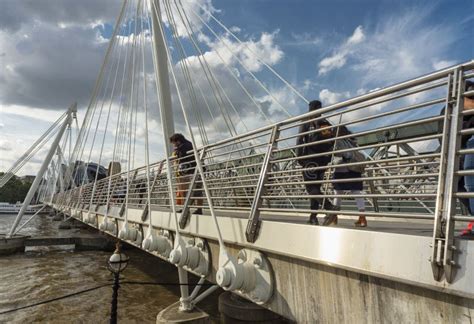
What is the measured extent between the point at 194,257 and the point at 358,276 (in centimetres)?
301

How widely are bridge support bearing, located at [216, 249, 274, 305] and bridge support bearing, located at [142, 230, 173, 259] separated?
2.78 m

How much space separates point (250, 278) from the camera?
391cm

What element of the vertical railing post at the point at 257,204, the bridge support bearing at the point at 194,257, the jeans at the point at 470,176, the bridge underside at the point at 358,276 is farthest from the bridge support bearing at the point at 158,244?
the jeans at the point at 470,176

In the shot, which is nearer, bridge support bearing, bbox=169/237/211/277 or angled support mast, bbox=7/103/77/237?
bridge support bearing, bbox=169/237/211/277

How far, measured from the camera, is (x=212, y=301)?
10281 millimetres

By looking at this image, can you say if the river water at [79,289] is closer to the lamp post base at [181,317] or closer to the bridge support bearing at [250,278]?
the lamp post base at [181,317]

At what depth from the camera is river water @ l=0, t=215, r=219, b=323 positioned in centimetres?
954

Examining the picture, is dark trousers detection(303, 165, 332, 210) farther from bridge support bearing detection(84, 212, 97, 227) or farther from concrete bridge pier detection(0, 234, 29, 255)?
concrete bridge pier detection(0, 234, 29, 255)

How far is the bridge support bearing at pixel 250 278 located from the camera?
12.4ft

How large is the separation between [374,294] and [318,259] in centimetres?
53

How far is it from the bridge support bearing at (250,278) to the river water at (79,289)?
5.52 m

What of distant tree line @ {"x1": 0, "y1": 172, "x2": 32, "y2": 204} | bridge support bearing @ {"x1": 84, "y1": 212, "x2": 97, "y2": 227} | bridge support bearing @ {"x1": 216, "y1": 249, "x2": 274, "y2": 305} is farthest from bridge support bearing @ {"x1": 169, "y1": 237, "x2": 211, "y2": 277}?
distant tree line @ {"x1": 0, "y1": 172, "x2": 32, "y2": 204}

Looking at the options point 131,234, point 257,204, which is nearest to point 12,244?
point 131,234

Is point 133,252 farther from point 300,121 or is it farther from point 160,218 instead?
point 300,121
